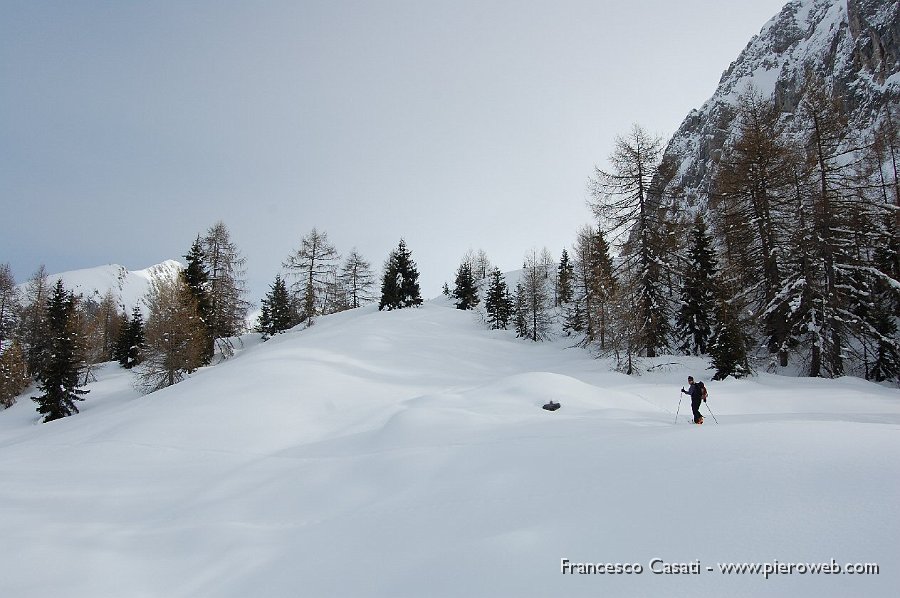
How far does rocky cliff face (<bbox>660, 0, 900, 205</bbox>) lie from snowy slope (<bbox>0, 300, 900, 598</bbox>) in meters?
18.7

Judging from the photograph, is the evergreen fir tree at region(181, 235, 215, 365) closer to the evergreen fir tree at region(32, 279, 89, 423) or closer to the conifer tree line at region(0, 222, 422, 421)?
the conifer tree line at region(0, 222, 422, 421)

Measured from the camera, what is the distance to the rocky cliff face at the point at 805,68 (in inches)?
1748

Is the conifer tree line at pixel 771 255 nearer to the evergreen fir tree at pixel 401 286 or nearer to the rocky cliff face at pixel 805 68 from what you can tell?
the rocky cliff face at pixel 805 68

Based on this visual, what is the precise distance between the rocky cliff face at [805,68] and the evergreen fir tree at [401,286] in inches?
1081

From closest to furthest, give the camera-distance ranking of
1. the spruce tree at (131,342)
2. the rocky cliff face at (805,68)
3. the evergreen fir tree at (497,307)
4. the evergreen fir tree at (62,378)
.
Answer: the evergreen fir tree at (62,378) < the spruce tree at (131,342) < the evergreen fir tree at (497,307) < the rocky cliff face at (805,68)

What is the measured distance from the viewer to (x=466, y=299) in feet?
182

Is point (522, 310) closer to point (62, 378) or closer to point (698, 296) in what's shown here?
point (698, 296)

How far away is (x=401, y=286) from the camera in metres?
43.6

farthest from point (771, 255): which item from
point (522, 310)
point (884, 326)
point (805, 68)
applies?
point (805, 68)

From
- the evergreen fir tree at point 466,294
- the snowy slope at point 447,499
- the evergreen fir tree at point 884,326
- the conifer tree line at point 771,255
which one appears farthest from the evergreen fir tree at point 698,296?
the evergreen fir tree at point 466,294

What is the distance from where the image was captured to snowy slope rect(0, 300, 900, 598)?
3.33 m

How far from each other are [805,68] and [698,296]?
5090 centimetres

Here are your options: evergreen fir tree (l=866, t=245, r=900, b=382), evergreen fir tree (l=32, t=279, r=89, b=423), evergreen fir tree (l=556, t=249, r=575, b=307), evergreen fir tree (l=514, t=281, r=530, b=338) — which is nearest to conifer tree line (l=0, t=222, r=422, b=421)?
evergreen fir tree (l=32, t=279, r=89, b=423)

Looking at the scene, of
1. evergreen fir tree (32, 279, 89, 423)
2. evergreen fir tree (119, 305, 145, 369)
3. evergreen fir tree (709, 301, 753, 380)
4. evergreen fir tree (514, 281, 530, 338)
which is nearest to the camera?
evergreen fir tree (709, 301, 753, 380)
